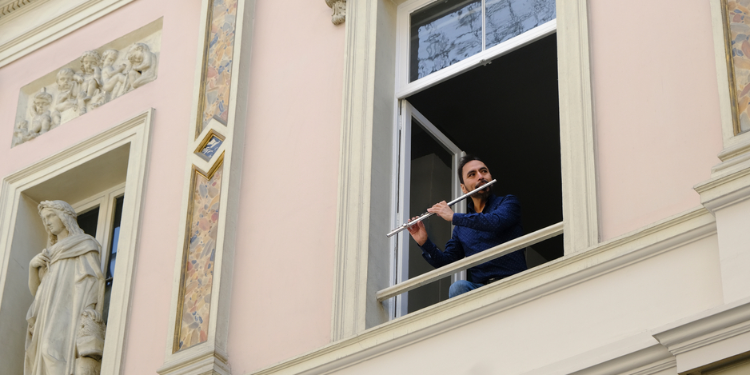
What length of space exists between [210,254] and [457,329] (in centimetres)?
202

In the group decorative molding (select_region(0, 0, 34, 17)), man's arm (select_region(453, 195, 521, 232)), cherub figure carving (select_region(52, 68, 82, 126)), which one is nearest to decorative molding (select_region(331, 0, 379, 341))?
man's arm (select_region(453, 195, 521, 232))

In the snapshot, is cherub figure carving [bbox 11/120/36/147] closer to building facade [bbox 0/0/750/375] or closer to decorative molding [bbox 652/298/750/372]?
building facade [bbox 0/0/750/375]

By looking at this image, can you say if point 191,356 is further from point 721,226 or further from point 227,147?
point 721,226

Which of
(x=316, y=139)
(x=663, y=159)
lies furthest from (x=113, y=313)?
(x=663, y=159)

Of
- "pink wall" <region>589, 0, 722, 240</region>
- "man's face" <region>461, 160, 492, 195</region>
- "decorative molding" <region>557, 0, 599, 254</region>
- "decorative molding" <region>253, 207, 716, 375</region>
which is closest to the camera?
"decorative molding" <region>253, 207, 716, 375</region>

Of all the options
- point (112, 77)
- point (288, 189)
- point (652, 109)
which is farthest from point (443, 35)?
point (112, 77)

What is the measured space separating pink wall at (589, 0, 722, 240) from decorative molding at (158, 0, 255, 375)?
2402 mm

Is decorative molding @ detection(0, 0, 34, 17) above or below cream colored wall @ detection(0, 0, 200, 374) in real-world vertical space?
above

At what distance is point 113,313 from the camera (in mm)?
8391

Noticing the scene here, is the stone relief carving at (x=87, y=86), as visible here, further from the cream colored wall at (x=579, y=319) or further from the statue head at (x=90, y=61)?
the cream colored wall at (x=579, y=319)

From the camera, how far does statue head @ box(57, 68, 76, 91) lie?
9984 mm

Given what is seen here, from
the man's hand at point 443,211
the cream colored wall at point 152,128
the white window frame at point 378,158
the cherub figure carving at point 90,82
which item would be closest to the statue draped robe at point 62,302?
the cream colored wall at point 152,128

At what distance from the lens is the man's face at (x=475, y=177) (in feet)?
24.5

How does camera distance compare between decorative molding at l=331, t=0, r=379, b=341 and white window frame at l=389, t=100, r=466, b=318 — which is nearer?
decorative molding at l=331, t=0, r=379, b=341
